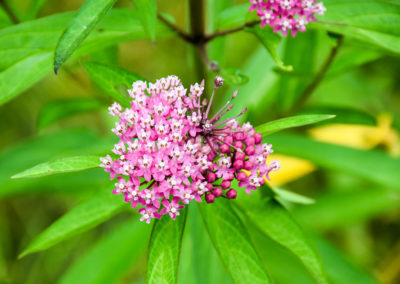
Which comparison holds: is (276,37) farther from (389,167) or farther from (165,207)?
(389,167)

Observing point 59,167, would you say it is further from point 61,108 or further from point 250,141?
point 61,108

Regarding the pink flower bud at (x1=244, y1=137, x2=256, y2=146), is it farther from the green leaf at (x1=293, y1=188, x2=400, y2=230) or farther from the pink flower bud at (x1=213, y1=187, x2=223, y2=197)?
the green leaf at (x1=293, y1=188, x2=400, y2=230)

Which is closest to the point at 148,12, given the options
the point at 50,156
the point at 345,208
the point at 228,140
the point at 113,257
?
the point at 228,140

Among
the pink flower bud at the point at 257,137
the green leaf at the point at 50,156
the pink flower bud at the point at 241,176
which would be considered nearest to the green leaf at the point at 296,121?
the pink flower bud at the point at 257,137

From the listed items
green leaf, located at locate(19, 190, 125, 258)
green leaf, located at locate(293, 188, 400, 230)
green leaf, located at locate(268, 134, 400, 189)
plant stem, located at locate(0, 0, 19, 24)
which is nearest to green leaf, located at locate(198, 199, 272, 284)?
green leaf, located at locate(19, 190, 125, 258)

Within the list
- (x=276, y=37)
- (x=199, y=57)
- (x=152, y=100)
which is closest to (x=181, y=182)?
(x=152, y=100)
